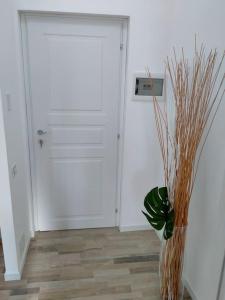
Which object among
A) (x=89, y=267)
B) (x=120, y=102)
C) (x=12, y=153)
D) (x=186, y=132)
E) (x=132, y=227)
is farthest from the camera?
(x=132, y=227)

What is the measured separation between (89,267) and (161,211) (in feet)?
3.04

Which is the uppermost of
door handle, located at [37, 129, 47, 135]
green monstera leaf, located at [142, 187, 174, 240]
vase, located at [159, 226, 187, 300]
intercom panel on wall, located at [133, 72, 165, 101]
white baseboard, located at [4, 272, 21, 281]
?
intercom panel on wall, located at [133, 72, 165, 101]

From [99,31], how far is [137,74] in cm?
50

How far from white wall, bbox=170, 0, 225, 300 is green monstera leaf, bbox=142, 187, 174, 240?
26cm

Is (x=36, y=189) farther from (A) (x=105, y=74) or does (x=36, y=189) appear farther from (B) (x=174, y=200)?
(B) (x=174, y=200)

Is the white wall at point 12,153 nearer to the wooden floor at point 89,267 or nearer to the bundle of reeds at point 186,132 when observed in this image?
the wooden floor at point 89,267

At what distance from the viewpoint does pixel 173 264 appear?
1.69 m

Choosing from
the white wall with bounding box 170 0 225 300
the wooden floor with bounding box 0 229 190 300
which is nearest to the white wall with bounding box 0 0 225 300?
the white wall with bounding box 170 0 225 300

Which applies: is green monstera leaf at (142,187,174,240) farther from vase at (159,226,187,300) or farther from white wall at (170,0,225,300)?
white wall at (170,0,225,300)

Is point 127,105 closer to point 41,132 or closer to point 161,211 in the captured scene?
point 41,132

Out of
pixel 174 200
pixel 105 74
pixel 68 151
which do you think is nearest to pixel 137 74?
pixel 105 74

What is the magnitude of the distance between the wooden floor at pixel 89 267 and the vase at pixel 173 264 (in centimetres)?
20

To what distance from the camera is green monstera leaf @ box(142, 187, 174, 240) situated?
1636mm

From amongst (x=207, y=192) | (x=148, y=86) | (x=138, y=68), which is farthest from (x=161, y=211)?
(x=138, y=68)
